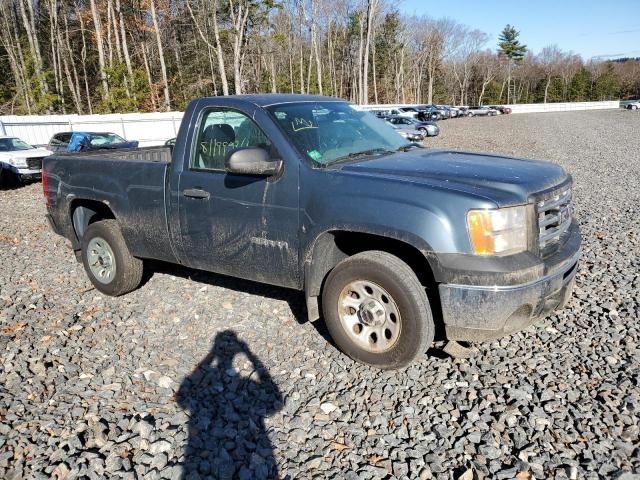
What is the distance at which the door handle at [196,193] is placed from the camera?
4.03 m

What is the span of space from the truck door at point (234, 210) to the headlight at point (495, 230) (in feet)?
4.19

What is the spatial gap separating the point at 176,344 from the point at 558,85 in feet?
328

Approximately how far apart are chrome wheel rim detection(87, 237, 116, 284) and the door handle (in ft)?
4.66

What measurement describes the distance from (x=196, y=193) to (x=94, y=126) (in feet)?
82.4


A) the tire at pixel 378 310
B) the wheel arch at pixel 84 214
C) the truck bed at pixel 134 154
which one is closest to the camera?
the tire at pixel 378 310

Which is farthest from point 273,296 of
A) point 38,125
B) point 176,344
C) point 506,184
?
point 38,125

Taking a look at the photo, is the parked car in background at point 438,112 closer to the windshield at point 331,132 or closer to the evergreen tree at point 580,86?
the windshield at point 331,132

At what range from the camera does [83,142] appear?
16719 mm

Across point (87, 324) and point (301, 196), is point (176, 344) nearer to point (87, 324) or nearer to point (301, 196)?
point (87, 324)

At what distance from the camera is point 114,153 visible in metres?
5.68

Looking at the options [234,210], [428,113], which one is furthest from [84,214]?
[428,113]

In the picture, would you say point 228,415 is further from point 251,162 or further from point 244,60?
point 244,60

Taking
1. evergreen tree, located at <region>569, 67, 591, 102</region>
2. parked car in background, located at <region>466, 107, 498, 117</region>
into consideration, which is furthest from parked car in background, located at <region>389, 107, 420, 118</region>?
evergreen tree, located at <region>569, 67, 591, 102</region>

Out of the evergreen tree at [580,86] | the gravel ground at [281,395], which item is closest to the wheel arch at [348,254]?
the gravel ground at [281,395]
